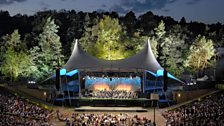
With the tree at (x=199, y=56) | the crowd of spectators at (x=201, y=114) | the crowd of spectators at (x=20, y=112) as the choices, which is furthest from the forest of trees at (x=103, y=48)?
the crowd of spectators at (x=201, y=114)

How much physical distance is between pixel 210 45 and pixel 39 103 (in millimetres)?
22907

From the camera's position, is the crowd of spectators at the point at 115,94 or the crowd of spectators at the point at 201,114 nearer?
the crowd of spectators at the point at 201,114

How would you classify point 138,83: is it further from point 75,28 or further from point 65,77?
point 75,28

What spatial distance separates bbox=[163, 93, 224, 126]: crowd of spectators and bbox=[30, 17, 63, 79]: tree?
713 inches

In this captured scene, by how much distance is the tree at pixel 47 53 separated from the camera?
5316 centimetres

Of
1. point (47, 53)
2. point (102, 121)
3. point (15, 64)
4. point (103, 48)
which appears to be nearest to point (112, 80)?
point (103, 48)

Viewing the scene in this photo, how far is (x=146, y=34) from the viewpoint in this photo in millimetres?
62094

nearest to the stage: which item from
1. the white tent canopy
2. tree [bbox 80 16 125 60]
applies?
the white tent canopy

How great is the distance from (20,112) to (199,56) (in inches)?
1008

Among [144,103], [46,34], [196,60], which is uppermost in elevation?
[46,34]

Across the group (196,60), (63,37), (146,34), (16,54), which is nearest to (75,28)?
(63,37)

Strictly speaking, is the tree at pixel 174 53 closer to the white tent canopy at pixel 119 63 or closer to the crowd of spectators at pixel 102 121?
the white tent canopy at pixel 119 63

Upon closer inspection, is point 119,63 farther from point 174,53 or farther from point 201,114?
point 201,114

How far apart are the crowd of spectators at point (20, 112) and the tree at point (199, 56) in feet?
69.8
